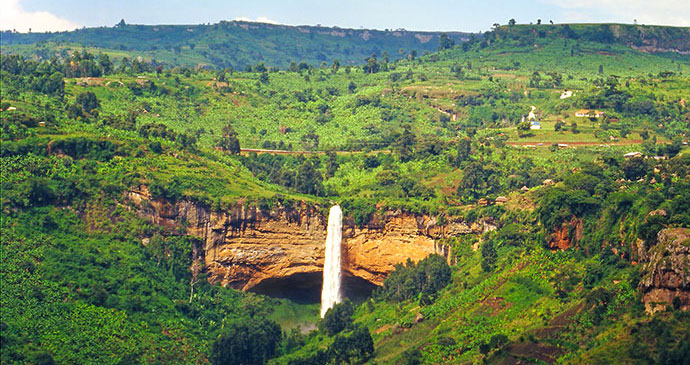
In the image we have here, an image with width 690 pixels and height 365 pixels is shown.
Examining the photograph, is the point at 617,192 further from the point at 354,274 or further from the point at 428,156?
the point at 428,156

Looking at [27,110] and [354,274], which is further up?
[27,110]

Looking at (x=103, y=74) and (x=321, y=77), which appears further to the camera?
(x=321, y=77)

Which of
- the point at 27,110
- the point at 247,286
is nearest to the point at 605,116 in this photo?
the point at 247,286

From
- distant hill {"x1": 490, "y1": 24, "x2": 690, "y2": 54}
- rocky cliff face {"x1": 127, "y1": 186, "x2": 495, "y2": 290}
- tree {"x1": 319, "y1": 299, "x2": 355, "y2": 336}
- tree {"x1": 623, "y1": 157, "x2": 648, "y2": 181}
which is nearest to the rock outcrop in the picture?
tree {"x1": 623, "y1": 157, "x2": 648, "y2": 181}

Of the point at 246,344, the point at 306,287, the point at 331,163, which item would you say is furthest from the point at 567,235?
the point at 331,163

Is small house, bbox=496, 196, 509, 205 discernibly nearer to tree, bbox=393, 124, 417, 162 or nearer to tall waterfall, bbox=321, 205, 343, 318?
tall waterfall, bbox=321, 205, 343, 318

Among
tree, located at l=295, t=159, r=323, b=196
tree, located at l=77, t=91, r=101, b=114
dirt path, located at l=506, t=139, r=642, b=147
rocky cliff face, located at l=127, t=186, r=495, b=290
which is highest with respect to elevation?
tree, located at l=77, t=91, r=101, b=114
